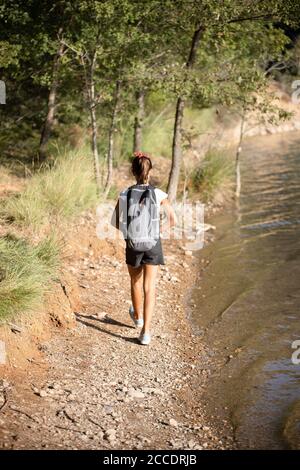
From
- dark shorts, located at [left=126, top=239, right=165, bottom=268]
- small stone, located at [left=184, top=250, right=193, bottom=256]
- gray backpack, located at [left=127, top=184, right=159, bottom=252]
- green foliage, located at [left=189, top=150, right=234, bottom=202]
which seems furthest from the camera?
green foliage, located at [left=189, top=150, right=234, bottom=202]

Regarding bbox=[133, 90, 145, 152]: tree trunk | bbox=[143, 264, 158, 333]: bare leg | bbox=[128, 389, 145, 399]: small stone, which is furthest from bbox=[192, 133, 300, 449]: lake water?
bbox=[133, 90, 145, 152]: tree trunk

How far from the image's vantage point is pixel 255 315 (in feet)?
27.5

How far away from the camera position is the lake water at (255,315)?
5789 mm

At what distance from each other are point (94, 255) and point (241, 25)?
5.97m

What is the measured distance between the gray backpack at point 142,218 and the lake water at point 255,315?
1590mm

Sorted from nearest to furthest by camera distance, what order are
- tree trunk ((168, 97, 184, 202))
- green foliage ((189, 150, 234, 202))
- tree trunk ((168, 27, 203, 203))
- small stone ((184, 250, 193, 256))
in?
1. small stone ((184, 250, 193, 256))
2. tree trunk ((168, 27, 203, 203))
3. tree trunk ((168, 97, 184, 202))
4. green foliage ((189, 150, 234, 202))

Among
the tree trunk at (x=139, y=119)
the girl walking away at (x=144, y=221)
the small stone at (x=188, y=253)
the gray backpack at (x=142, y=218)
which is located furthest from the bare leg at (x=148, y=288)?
the tree trunk at (x=139, y=119)

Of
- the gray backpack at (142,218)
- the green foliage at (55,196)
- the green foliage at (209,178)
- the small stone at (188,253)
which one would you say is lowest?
the small stone at (188,253)

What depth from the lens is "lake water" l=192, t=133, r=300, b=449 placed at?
5789 millimetres

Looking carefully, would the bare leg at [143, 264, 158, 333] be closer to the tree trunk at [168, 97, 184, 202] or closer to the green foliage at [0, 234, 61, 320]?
the green foliage at [0, 234, 61, 320]

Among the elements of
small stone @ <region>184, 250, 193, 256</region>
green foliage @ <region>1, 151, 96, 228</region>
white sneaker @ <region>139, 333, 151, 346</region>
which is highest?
green foliage @ <region>1, 151, 96, 228</region>

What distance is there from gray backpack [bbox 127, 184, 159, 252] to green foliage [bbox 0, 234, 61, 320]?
3.65 ft

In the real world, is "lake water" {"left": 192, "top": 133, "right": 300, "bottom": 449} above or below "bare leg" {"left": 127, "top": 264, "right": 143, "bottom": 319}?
below

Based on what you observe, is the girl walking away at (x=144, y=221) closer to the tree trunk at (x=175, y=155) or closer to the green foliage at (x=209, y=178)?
the tree trunk at (x=175, y=155)
